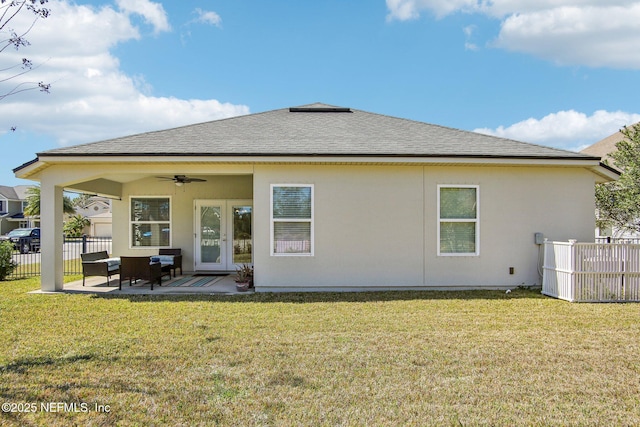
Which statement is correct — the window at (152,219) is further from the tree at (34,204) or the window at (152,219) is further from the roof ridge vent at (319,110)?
the tree at (34,204)

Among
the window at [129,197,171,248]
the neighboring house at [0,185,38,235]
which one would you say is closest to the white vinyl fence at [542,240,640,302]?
the window at [129,197,171,248]

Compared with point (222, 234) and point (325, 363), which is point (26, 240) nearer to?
point (222, 234)

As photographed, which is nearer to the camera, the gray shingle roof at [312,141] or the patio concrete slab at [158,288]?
the gray shingle roof at [312,141]

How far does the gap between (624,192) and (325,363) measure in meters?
15.2

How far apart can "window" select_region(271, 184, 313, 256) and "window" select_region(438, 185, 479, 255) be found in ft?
10.6

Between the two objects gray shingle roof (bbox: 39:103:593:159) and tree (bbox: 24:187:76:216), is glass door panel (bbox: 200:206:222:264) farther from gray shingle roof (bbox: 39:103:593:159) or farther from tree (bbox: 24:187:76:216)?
tree (bbox: 24:187:76:216)

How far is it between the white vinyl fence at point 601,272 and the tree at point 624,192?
751cm

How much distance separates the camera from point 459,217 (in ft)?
30.7

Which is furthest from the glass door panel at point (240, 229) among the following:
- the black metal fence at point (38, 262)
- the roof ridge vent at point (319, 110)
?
the black metal fence at point (38, 262)

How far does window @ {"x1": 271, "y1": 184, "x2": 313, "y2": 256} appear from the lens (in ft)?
30.2

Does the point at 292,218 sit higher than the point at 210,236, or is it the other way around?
the point at 292,218

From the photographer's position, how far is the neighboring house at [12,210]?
44.9 m

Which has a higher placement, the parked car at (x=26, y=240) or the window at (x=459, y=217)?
the window at (x=459, y=217)

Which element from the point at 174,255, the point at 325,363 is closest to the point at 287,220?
the point at 325,363
